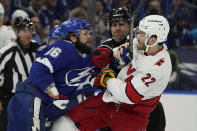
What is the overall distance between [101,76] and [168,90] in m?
1.53

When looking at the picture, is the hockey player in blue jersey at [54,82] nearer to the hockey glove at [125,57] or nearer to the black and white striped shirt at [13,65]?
the hockey glove at [125,57]

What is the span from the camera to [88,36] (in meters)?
3.06

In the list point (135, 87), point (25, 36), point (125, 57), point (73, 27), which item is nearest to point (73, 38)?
point (73, 27)

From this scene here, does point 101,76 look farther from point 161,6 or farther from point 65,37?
point 161,6

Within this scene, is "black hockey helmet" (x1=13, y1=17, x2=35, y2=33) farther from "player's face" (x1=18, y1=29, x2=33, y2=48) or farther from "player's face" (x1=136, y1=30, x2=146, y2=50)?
"player's face" (x1=136, y1=30, x2=146, y2=50)

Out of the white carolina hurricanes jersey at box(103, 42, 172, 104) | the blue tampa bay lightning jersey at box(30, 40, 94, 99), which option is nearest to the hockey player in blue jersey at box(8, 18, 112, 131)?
the blue tampa bay lightning jersey at box(30, 40, 94, 99)

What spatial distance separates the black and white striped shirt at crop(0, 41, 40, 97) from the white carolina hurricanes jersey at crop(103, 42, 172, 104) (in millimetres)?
969

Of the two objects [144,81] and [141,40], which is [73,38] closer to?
[141,40]

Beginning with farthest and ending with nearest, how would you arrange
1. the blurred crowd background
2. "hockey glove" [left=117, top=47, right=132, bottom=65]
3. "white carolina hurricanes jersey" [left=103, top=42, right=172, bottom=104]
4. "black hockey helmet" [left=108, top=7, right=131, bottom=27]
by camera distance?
1. the blurred crowd background
2. "black hockey helmet" [left=108, top=7, right=131, bottom=27]
3. "hockey glove" [left=117, top=47, right=132, bottom=65]
4. "white carolina hurricanes jersey" [left=103, top=42, right=172, bottom=104]

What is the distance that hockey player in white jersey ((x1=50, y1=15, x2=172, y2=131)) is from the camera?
9.36 ft

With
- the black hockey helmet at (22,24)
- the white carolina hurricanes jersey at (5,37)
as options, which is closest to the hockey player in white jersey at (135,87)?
the black hockey helmet at (22,24)

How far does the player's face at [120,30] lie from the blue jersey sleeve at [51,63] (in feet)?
1.51

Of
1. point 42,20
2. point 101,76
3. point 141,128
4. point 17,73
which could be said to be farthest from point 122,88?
point 42,20

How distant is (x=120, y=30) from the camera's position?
3.25 metres
